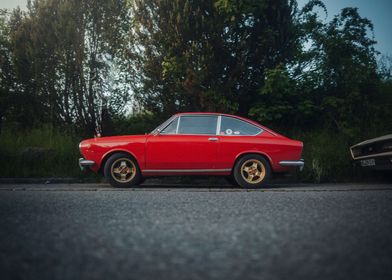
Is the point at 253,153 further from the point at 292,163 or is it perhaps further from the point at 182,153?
the point at 182,153

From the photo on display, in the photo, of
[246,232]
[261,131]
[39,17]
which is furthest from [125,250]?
[39,17]

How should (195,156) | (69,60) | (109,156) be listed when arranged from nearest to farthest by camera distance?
(195,156) < (109,156) < (69,60)

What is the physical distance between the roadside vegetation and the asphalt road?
577 centimetres

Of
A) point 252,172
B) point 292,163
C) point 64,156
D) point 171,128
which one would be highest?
point 171,128

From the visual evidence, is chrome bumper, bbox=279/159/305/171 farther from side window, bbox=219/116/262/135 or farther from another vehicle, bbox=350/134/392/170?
another vehicle, bbox=350/134/392/170

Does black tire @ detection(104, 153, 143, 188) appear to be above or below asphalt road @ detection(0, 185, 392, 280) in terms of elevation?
above

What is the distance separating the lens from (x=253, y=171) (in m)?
7.62

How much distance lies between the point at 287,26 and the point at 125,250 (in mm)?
10357

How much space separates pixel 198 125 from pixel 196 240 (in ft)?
16.9

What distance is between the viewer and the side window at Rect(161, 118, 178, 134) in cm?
785

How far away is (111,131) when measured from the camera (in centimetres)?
1212

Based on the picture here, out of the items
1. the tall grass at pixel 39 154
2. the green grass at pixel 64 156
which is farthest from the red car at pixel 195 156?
the tall grass at pixel 39 154

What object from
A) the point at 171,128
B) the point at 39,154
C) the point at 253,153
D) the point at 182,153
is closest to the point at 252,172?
the point at 253,153

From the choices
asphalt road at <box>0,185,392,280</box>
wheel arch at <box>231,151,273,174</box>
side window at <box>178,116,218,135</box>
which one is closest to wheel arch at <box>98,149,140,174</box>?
side window at <box>178,116,218,135</box>
